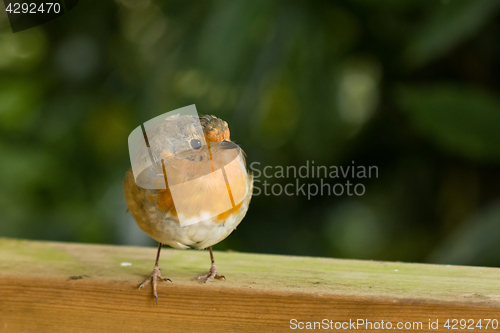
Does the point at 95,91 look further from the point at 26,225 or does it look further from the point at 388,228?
the point at 388,228

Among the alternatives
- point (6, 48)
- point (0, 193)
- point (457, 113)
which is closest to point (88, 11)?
point (6, 48)

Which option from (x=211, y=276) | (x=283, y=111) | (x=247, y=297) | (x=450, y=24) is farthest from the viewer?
(x=283, y=111)

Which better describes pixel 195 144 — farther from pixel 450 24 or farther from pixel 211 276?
pixel 450 24

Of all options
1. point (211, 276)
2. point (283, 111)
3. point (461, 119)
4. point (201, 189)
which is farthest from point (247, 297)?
point (283, 111)

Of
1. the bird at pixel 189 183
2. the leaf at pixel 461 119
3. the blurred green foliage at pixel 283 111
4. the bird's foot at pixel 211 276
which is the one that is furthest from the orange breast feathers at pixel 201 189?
the leaf at pixel 461 119

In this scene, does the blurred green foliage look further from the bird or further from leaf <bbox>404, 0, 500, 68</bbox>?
the bird
